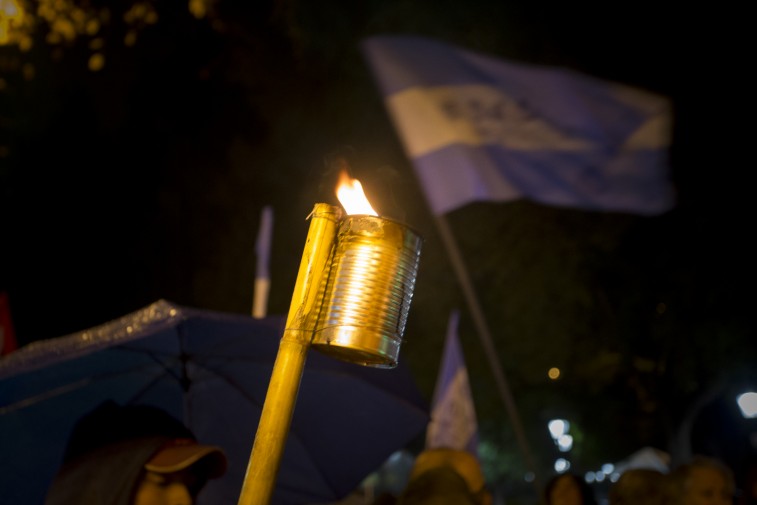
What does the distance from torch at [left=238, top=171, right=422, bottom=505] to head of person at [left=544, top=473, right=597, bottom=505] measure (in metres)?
4.31

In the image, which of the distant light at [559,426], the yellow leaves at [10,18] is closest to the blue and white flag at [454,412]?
the yellow leaves at [10,18]

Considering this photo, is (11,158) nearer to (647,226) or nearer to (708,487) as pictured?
(647,226)

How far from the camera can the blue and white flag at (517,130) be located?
6.88m

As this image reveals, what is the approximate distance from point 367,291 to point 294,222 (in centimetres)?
1542

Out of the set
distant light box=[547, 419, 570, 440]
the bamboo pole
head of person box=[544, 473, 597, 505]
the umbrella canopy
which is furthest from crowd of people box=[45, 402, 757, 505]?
distant light box=[547, 419, 570, 440]

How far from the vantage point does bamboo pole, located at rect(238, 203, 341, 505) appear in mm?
1654

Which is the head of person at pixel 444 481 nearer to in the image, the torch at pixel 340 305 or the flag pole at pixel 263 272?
the torch at pixel 340 305

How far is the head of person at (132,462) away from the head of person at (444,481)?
96 centimetres

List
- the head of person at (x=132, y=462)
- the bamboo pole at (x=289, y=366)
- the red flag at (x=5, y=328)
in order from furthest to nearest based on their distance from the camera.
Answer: the red flag at (x=5, y=328)
the head of person at (x=132, y=462)
the bamboo pole at (x=289, y=366)

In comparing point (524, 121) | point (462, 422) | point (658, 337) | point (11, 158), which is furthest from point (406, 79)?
point (11, 158)

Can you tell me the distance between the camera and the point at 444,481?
350 centimetres

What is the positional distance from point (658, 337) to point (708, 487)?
12519 mm

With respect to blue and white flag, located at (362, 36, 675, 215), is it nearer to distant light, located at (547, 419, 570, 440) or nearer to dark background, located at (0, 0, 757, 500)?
dark background, located at (0, 0, 757, 500)

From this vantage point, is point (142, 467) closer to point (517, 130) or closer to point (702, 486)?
point (702, 486)
